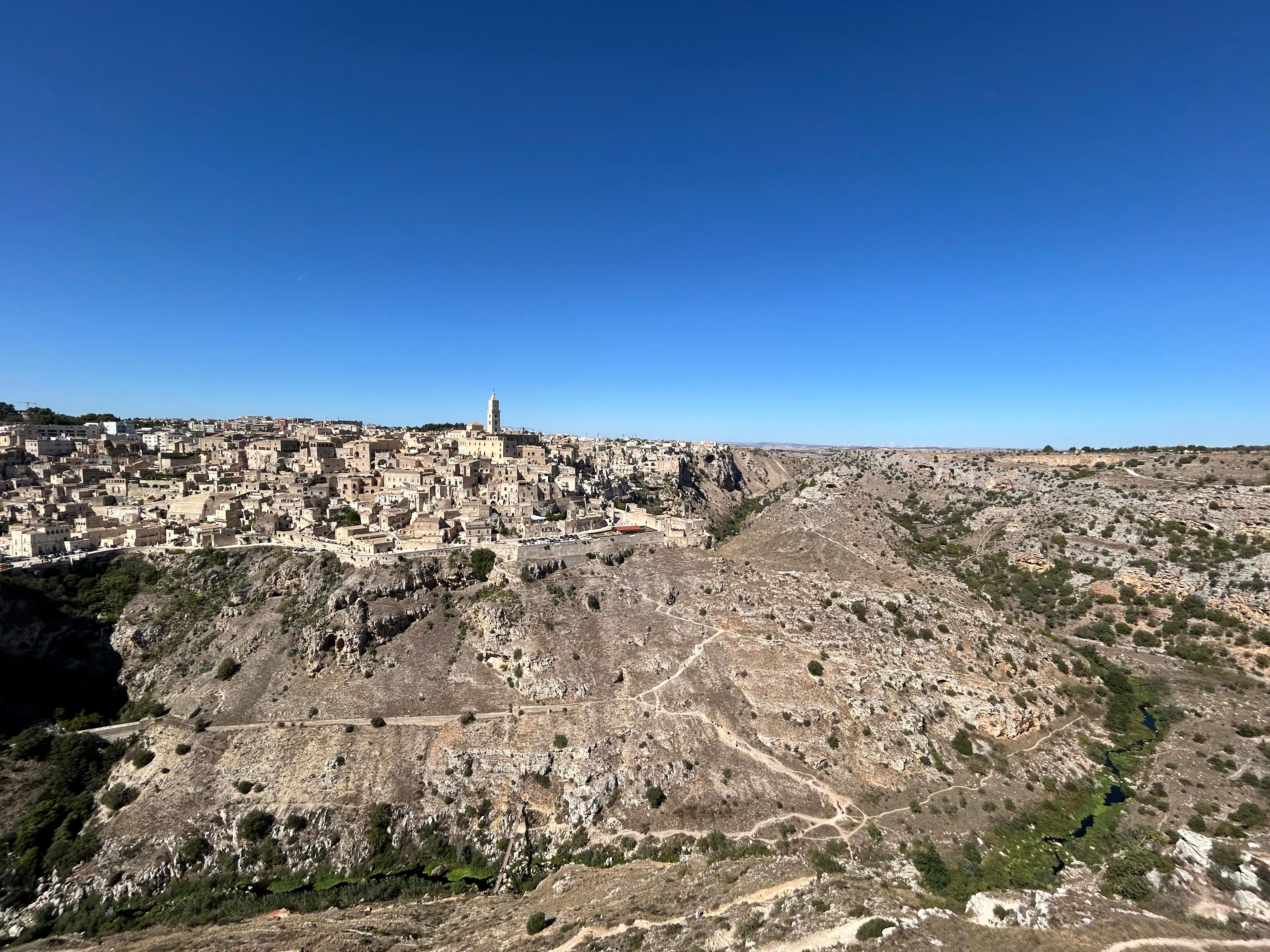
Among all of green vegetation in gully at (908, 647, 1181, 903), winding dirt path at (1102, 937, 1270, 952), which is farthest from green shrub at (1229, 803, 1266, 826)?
winding dirt path at (1102, 937, 1270, 952)

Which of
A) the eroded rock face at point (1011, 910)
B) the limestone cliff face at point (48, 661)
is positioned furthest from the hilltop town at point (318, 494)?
the eroded rock face at point (1011, 910)

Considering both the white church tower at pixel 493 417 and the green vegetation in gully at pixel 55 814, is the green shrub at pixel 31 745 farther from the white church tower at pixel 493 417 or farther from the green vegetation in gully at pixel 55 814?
the white church tower at pixel 493 417

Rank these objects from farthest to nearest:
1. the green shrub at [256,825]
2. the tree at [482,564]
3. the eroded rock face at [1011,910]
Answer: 1. the tree at [482,564]
2. the green shrub at [256,825]
3. the eroded rock face at [1011,910]

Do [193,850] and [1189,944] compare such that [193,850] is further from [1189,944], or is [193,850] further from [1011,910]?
[1189,944]

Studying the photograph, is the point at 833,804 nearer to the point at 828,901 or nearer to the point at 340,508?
the point at 828,901

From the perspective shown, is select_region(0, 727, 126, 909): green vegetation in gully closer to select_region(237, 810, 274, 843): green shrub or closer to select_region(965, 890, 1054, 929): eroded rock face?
select_region(237, 810, 274, 843): green shrub
